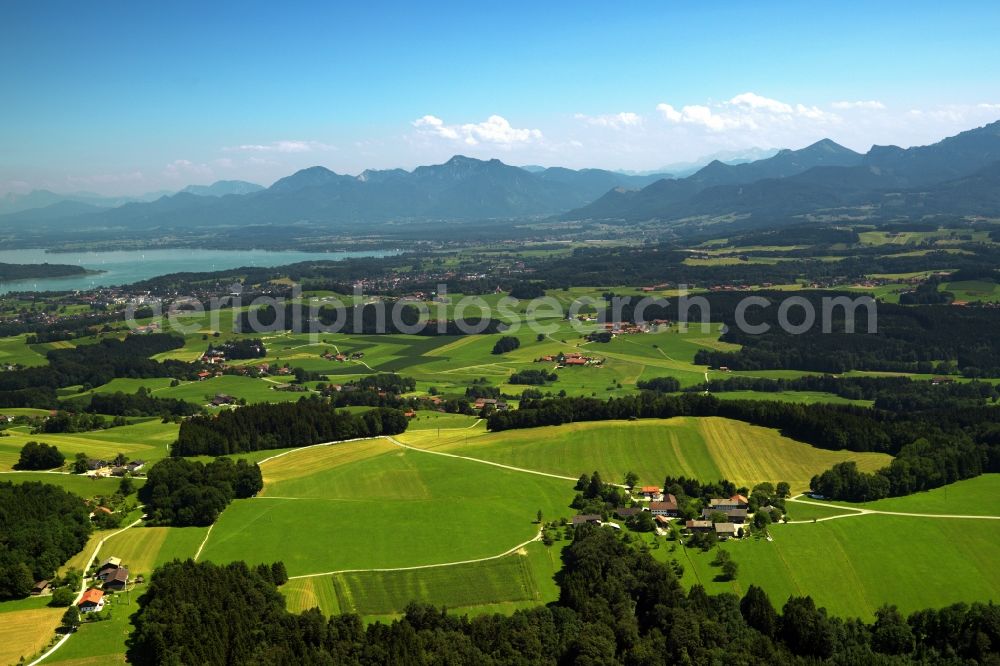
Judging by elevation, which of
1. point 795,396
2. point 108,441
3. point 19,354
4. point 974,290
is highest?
point 974,290

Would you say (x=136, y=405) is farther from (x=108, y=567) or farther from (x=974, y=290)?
(x=974, y=290)

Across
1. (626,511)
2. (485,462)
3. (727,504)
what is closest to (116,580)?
(485,462)

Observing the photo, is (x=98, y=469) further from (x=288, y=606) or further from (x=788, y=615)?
(x=788, y=615)

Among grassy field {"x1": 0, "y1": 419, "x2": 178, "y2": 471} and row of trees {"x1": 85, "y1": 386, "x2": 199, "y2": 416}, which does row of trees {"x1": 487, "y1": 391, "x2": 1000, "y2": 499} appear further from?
row of trees {"x1": 85, "y1": 386, "x2": 199, "y2": 416}

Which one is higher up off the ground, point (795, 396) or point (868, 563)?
point (868, 563)

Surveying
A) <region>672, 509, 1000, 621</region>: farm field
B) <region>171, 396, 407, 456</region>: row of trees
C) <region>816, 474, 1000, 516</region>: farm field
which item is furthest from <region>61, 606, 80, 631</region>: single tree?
<region>816, 474, 1000, 516</region>: farm field

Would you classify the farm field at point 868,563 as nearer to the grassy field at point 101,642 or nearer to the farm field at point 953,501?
the farm field at point 953,501

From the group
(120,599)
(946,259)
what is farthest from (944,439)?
(946,259)
